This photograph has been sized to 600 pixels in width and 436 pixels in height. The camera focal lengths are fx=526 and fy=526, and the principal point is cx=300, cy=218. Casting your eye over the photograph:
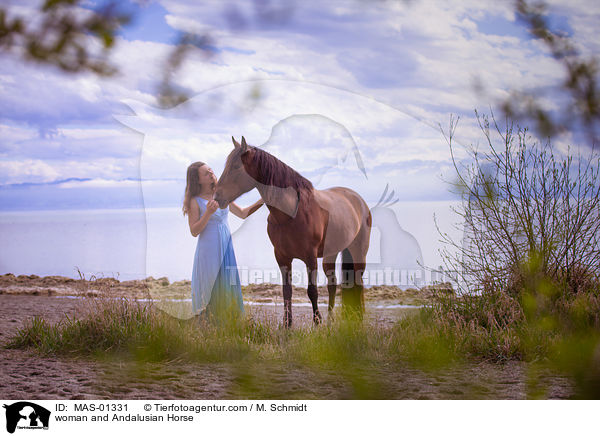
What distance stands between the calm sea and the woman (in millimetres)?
70

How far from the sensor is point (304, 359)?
2.53 metres

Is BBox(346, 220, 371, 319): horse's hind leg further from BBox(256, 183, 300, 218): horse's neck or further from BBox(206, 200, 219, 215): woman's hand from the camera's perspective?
BBox(206, 200, 219, 215): woman's hand

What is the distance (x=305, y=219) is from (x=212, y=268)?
Answer: 61cm

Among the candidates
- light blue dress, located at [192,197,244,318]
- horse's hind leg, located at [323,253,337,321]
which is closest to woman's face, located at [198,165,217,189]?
light blue dress, located at [192,197,244,318]

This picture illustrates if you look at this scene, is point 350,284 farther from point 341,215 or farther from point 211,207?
point 211,207

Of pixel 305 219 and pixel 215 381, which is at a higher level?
pixel 305 219

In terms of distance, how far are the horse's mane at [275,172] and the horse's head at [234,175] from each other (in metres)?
0.05

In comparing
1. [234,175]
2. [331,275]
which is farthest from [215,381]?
[234,175]
